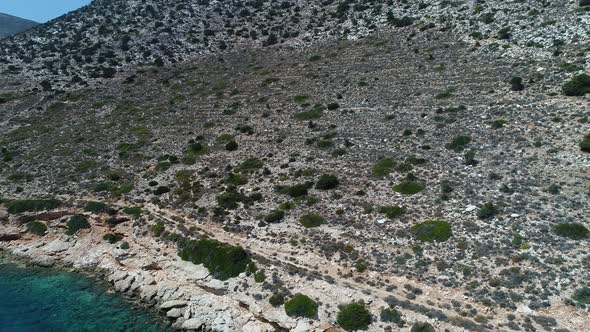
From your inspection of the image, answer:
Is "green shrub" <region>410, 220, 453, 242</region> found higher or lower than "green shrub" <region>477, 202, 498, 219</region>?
lower

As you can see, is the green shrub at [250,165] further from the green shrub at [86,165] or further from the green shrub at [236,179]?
the green shrub at [86,165]

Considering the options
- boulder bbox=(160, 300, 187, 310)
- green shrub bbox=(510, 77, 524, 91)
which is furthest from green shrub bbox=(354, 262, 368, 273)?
green shrub bbox=(510, 77, 524, 91)

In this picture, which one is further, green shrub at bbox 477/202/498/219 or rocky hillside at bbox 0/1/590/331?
green shrub at bbox 477/202/498/219

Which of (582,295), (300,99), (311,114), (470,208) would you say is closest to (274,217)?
(470,208)

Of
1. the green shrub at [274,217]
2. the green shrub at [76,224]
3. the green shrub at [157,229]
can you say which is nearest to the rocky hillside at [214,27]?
the green shrub at [274,217]

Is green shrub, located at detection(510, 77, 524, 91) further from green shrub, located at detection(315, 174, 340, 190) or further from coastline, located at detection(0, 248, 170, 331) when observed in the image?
coastline, located at detection(0, 248, 170, 331)

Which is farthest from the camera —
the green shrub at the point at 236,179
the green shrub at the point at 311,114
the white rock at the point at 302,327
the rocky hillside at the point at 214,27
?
the rocky hillside at the point at 214,27

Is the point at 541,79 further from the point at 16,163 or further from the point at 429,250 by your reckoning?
the point at 16,163

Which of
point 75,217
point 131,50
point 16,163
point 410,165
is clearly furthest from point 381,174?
point 131,50
